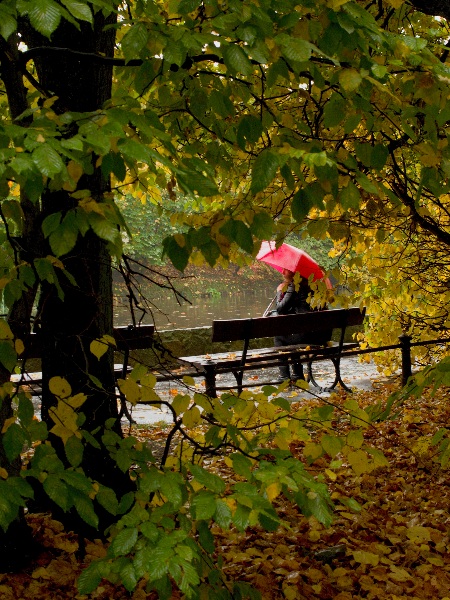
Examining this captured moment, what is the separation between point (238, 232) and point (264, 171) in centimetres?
36

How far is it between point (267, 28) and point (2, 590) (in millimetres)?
2508

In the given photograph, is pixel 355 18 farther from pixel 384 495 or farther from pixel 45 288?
pixel 384 495

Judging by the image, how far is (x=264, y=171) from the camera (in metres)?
2.04

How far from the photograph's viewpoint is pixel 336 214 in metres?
5.52

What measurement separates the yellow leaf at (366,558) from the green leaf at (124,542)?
2053 mm

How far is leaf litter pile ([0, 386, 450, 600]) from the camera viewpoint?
3201 mm

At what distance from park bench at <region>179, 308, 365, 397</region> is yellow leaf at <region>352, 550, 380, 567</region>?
10.4 ft

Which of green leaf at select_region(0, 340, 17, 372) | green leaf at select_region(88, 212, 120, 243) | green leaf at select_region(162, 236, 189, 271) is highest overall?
green leaf at select_region(88, 212, 120, 243)

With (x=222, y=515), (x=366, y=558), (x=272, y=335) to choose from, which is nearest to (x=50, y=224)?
(x=222, y=515)

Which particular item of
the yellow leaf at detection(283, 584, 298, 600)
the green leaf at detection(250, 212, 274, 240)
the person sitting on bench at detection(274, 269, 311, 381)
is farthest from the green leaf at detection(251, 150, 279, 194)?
the person sitting on bench at detection(274, 269, 311, 381)

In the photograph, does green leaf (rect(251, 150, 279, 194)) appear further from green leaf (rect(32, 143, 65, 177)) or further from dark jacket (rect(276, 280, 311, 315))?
dark jacket (rect(276, 280, 311, 315))

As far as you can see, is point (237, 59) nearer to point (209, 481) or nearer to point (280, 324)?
point (209, 481)

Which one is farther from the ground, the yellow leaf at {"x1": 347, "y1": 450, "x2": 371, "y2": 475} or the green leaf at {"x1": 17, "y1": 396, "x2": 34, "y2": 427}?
the green leaf at {"x1": 17, "y1": 396, "x2": 34, "y2": 427}

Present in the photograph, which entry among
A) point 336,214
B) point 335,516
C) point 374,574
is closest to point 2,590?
point 374,574
